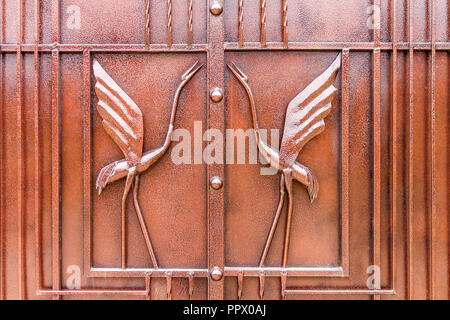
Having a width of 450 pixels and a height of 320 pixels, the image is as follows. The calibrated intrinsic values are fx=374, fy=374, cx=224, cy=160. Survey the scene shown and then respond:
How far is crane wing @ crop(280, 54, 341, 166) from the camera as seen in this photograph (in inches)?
45.8

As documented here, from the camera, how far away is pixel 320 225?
1.18 m

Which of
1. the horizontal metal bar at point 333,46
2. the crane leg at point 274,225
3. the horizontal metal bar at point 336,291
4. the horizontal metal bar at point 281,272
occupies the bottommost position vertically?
the horizontal metal bar at point 336,291

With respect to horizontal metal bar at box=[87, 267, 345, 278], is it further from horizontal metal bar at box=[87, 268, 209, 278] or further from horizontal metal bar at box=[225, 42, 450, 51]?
horizontal metal bar at box=[225, 42, 450, 51]

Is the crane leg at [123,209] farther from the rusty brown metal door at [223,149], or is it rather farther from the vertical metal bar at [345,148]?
the vertical metal bar at [345,148]

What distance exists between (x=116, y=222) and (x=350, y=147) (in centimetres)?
78

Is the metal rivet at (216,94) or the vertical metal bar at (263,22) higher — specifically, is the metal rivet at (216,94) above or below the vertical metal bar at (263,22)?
below

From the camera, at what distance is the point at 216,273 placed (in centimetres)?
116

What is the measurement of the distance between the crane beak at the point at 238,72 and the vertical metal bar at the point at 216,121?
0.03 metres

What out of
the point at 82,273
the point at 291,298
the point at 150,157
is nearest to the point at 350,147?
the point at 291,298

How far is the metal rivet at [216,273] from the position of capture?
1.16 metres

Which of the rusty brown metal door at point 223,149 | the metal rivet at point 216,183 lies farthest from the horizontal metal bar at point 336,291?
the metal rivet at point 216,183
